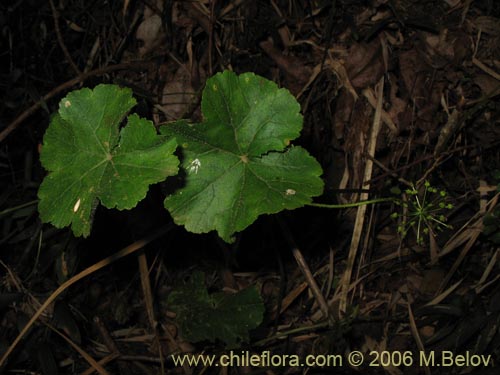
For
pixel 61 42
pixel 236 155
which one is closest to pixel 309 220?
pixel 236 155

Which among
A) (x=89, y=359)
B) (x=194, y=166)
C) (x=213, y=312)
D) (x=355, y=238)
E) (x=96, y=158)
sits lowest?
(x=89, y=359)

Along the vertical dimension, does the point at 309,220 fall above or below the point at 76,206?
below

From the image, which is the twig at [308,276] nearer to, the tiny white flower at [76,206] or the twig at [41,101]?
the tiny white flower at [76,206]

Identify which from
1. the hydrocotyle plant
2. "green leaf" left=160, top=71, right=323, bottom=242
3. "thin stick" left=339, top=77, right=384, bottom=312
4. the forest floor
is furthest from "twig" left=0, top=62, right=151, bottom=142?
"thin stick" left=339, top=77, right=384, bottom=312

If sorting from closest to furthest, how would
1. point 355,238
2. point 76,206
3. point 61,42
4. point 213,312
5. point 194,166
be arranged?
point 76,206
point 194,166
point 213,312
point 355,238
point 61,42

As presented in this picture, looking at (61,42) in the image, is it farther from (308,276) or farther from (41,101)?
(308,276)

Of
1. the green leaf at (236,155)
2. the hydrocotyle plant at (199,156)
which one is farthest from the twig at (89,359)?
the green leaf at (236,155)

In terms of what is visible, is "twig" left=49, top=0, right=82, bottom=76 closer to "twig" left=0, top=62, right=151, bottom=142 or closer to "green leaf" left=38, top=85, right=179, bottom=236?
"twig" left=0, top=62, right=151, bottom=142
